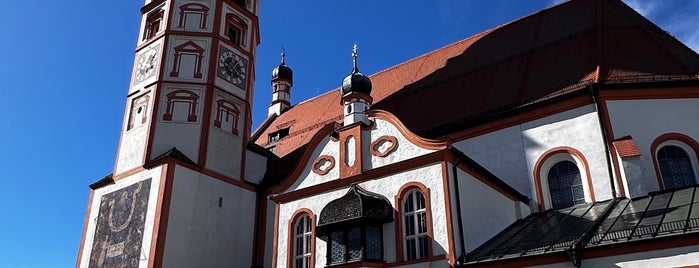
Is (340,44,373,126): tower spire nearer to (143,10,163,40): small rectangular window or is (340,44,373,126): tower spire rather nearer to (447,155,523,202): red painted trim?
(447,155,523,202): red painted trim

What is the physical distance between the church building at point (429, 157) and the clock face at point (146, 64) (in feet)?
0.27

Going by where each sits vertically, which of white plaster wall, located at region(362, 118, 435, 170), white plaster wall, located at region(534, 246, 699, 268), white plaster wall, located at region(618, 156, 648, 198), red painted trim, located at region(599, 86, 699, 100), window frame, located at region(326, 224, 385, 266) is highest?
red painted trim, located at region(599, 86, 699, 100)

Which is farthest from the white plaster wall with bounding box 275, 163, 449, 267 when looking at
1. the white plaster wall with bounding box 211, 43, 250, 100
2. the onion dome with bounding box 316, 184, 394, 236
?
the white plaster wall with bounding box 211, 43, 250, 100

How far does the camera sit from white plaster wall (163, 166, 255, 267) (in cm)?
1734

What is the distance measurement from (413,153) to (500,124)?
13.0ft

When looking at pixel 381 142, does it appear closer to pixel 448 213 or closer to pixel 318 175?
pixel 318 175

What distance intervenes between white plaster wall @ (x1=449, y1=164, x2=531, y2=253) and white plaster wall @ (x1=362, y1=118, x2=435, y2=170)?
1.03 m

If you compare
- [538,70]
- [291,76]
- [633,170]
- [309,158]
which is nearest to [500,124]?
[538,70]

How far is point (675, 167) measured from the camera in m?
14.2

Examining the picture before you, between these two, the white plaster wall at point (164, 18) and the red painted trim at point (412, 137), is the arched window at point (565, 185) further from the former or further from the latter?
the white plaster wall at point (164, 18)

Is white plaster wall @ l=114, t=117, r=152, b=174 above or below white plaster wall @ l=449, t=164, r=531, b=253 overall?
above

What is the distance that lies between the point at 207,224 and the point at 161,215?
1.77 m

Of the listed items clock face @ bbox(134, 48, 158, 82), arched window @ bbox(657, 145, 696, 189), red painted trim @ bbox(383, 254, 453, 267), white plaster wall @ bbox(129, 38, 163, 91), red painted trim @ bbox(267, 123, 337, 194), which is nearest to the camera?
red painted trim @ bbox(383, 254, 453, 267)

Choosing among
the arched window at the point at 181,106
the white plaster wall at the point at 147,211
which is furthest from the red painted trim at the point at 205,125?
the white plaster wall at the point at 147,211
